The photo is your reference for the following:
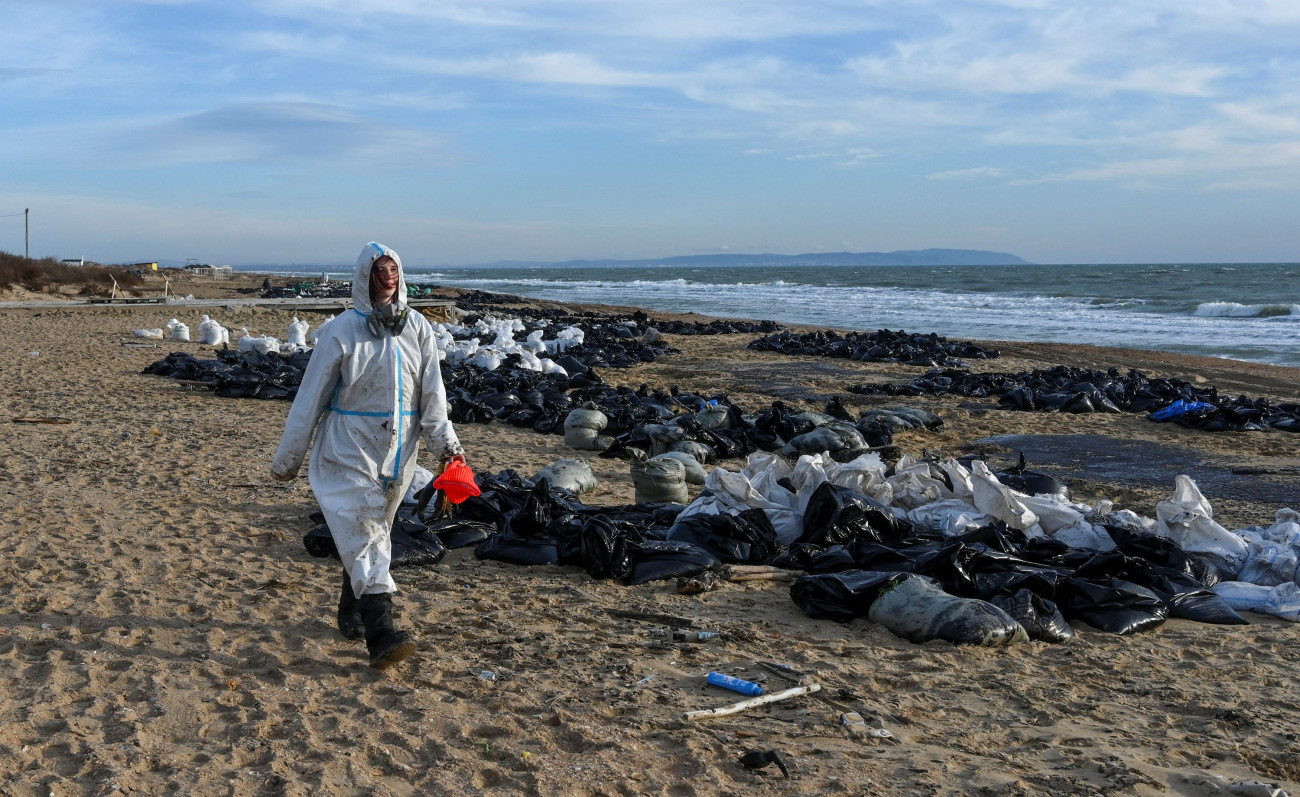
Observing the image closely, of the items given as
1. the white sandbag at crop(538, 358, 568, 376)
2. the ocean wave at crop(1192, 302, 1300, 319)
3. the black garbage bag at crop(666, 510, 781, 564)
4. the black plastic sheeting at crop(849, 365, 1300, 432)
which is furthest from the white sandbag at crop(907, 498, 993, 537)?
the ocean wave at crop(1192, 302, 1300, 319)

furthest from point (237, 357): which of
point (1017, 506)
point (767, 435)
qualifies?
point (1017, 506)

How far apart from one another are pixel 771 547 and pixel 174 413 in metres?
6.84

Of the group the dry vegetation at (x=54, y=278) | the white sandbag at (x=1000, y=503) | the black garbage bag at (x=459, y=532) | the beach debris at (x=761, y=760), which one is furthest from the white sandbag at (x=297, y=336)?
the dry vegetation at (x=54, y=278)

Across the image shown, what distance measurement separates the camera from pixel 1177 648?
420cm

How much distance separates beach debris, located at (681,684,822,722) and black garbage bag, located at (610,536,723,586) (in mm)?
1380

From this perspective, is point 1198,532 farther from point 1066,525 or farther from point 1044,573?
point 1044,573

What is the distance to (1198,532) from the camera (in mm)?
5297

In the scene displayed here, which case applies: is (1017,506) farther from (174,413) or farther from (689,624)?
(174,413)

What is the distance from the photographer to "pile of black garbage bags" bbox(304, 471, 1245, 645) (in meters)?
4.32

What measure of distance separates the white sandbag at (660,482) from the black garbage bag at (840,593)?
7.03ft

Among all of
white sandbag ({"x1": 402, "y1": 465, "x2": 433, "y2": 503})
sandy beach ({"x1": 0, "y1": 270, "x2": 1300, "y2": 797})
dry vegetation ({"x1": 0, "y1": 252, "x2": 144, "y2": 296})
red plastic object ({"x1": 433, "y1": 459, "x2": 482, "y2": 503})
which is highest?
dry vegetation ({"x1": 0, "y1": 252, "x2": 144, "y2": 296})

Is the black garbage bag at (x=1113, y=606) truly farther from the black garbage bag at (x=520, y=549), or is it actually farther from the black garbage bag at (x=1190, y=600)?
the black garbage bag at (x=520, y=549)

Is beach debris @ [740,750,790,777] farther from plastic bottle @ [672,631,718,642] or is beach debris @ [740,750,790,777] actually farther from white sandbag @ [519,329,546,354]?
white sandbag @ [519,329,546,354]

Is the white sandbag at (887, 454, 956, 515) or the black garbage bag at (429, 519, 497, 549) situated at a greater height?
the white sandbag at (887, 454, 956, 515)
